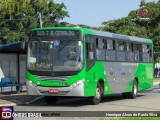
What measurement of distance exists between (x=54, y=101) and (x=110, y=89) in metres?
2.58

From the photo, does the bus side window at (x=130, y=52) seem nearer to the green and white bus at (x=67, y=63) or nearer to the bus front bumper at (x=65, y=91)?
the green and white bus at (x=67, y=63)

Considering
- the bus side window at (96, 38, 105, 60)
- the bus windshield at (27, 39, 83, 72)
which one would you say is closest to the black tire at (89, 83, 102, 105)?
the bus side window at (96, 38, 105, 60)

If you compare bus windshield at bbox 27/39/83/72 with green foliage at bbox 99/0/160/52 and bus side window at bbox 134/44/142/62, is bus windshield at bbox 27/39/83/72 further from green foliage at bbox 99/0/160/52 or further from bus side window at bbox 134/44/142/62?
green foliage at bbox 99/0/160/52

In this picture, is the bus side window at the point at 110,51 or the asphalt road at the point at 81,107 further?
the bus side window at the point at 110,51

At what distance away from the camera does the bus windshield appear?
609 inches

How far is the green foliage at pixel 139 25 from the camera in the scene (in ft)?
199

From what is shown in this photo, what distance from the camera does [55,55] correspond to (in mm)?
15648

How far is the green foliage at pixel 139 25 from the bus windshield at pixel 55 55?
148ft

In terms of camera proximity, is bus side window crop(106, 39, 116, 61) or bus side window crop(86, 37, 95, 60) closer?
bus side window crop(86, 37, 95, 60)

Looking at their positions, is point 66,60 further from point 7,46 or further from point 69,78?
point 7,46

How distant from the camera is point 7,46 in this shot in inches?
807

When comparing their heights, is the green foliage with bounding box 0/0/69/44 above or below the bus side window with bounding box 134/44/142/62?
above

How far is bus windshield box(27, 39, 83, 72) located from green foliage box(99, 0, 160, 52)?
4501 centimetres

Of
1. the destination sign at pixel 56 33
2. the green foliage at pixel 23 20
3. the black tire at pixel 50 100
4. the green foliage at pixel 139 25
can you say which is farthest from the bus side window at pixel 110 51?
the green foliage at pixel 139 25
